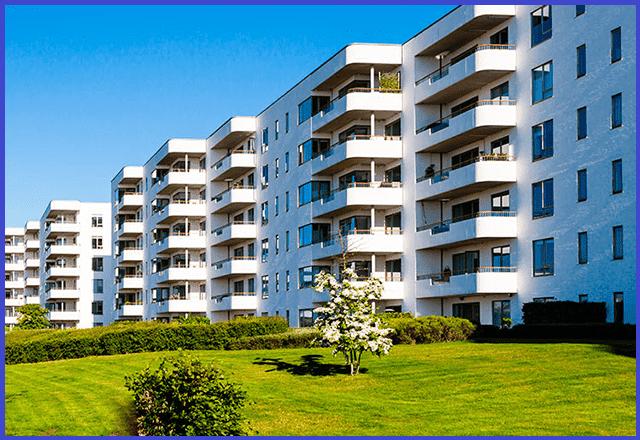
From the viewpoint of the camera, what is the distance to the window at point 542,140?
4291 cm

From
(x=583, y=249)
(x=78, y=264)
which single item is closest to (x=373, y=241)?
(x=583, y=249)

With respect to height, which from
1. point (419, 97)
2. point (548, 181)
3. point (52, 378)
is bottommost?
point (52, 378)

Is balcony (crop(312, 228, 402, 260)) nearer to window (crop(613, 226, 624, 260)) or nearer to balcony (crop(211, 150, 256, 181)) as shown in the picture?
window (crop(613, 226, 624, 260))

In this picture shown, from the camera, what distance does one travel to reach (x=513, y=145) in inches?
1799

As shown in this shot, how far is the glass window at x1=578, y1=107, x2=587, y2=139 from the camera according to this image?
133ft

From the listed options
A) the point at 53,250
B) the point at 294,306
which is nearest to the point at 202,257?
the point at 294,306

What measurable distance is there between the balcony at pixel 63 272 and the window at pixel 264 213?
58.4 metres

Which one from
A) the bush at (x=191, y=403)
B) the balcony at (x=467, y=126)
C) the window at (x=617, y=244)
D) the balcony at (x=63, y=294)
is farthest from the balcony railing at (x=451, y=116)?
the balcony at (x=63, y=294)

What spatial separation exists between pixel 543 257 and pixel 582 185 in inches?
177

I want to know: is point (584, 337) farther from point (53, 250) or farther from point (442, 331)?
point (53, 250)

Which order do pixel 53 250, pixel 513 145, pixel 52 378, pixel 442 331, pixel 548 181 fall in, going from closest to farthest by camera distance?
pixel 52 378 < pixel 442 331 < pixel 548 181 < pixel 513 145 < pixel 53 250

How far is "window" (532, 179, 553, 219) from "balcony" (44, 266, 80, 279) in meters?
91.9

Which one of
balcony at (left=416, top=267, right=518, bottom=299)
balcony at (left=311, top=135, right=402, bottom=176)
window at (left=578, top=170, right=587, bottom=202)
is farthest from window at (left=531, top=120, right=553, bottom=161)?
balcony at (left=311, top=135, right=402, bottom=176)

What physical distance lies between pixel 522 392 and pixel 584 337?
13471mm
